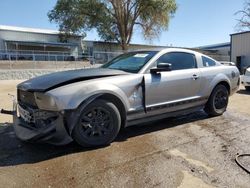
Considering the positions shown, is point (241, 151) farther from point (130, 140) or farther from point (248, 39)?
point (248, 39)

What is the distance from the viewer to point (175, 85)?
16.4 feet

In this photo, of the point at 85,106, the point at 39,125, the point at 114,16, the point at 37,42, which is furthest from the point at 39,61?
the point at 85,106

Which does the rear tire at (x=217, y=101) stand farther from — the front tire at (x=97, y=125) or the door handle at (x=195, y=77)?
the front tire at (x=97, y=125)

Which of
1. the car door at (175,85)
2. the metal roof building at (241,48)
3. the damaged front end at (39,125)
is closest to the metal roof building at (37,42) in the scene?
the metal roof building at (241,48)

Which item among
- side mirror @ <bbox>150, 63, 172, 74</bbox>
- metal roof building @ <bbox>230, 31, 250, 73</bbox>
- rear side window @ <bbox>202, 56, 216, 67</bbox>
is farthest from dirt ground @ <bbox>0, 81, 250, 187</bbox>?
metal roof building @ <bbox>230, 31, 250, 73</bbox>

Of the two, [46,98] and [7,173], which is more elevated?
[46,98]

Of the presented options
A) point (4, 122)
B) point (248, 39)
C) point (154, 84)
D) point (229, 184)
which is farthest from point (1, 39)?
point (229, 184)

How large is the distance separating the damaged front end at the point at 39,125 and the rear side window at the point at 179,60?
211 centimetres

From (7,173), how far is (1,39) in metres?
31.8

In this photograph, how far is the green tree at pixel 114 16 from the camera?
33438 mm

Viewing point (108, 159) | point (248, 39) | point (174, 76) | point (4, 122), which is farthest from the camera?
point (248, 39)

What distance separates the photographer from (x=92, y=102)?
12.9ft

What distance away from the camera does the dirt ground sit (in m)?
3.11

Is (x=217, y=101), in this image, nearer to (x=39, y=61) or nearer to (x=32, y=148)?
(x=32, y=148)
